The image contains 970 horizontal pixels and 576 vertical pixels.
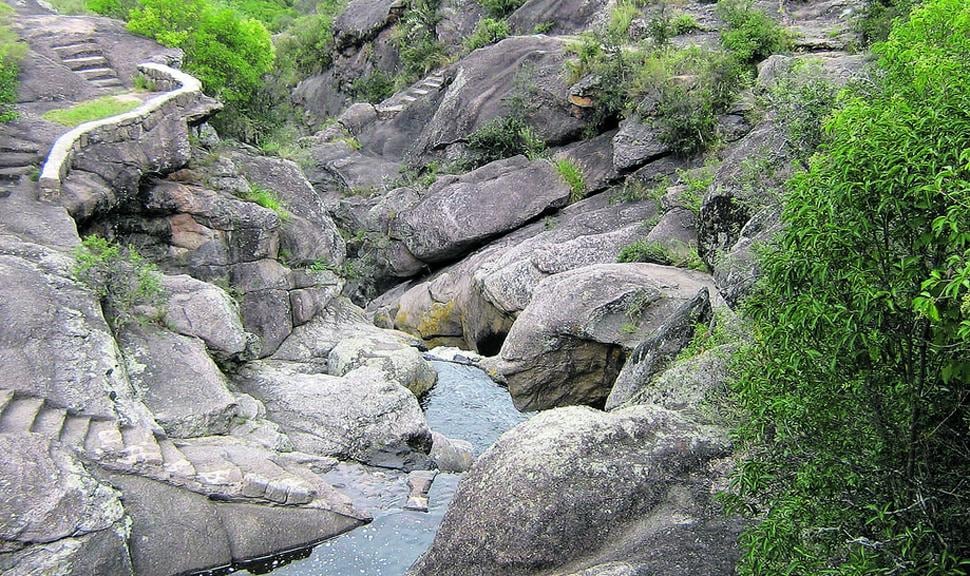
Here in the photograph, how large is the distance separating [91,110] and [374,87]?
23.3 meters

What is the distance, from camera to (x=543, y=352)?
1812 cm

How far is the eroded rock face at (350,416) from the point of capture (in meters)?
15.5

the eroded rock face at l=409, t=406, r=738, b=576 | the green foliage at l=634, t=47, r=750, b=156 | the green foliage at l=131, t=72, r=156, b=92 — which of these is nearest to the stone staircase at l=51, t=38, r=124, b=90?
the green foliage at l=131, t=72, r=156, b=92

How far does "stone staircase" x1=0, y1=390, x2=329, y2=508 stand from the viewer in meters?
11.9

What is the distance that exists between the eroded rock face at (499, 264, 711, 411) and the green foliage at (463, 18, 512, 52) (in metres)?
21.9

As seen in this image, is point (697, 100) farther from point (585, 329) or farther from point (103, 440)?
point (103, 440)

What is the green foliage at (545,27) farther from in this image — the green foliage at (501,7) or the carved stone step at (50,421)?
the carved stone step at (50,421)

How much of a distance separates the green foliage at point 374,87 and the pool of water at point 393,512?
27.0 meters

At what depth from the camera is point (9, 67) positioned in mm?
21688

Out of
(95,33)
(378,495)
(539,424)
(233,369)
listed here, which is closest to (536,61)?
(95,33)

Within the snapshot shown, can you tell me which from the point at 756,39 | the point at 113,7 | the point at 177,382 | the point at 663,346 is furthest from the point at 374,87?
the point at 663,346

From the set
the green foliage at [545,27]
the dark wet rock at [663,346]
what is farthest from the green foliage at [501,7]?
the dark wet rock at [663,346]

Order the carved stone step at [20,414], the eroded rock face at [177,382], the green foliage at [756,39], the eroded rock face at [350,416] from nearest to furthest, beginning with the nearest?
the carved stone step at [20,414] → the eroded rock face at [177,382] → the eroded rock face at [350,416] → the green foliage at [756,39]

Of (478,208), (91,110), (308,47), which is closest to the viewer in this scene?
(91,110)
